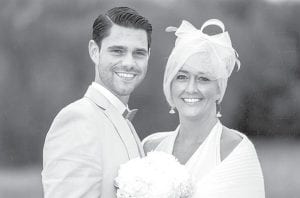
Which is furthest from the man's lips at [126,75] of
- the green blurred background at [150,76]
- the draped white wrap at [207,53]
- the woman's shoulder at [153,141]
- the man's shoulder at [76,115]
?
the green blurred background at [150,76]

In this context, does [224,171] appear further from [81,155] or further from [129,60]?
[81,155]

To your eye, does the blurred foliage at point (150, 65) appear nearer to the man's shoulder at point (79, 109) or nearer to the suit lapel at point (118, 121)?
the suit lapel at point (118, 121)

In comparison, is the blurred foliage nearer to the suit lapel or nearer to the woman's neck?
the woman's neck

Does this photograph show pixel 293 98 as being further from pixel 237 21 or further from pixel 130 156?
pixel 130 156

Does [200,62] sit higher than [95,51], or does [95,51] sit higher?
[95,51]

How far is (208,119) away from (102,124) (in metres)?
1.19

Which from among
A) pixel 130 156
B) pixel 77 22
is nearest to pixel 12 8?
pixel 77 22

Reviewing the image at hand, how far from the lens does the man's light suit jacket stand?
2781mm

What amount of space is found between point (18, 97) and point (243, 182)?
321cm

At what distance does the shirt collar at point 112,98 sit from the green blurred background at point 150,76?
92.6 inches

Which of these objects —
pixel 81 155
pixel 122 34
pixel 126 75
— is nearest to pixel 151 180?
pixel 81 155

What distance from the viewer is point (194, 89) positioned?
3754 mm

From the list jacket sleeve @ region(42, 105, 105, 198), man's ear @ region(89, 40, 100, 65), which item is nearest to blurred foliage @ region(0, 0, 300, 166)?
man's ear @ region(89, 40, 100, 65)

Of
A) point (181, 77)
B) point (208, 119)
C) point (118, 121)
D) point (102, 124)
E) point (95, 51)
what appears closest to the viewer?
point (102, 124)
